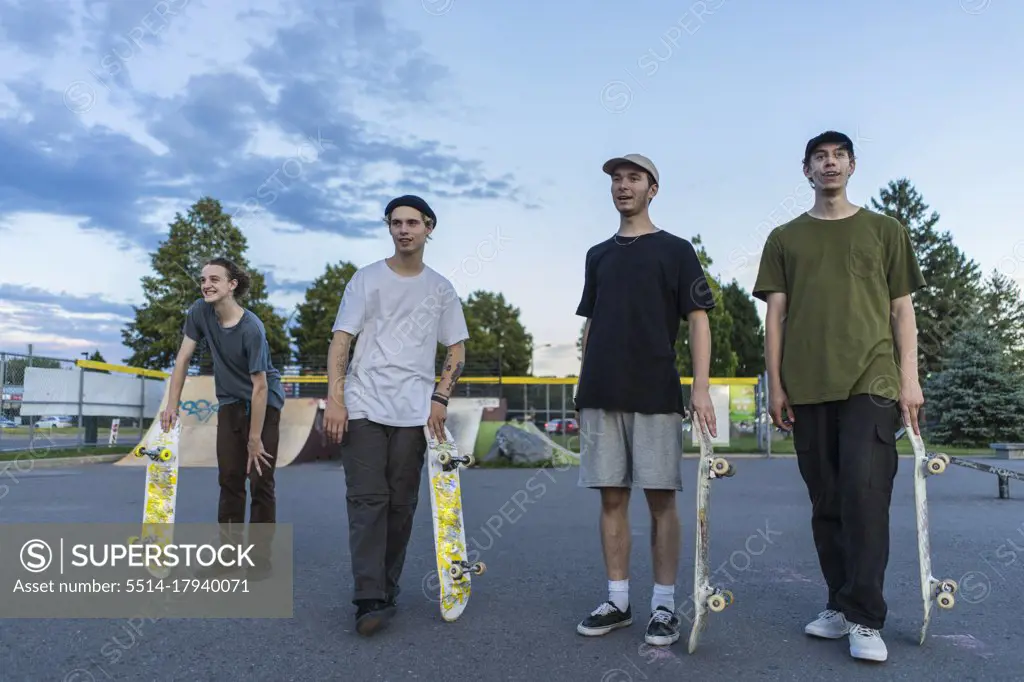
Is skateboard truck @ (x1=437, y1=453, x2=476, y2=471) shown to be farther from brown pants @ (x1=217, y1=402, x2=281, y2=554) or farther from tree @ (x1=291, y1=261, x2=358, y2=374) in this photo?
tree @ (x1=291, y1=261, x2=358, y2=374)

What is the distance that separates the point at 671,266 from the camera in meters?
3.83

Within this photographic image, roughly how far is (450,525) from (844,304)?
204 centimetres

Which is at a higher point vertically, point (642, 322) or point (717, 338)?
point (717, 338)

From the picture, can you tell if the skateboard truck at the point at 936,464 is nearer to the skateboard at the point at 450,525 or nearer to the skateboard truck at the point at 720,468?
the skateboard truck at the point at 720,468

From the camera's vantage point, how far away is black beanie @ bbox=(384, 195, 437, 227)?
4152 mm

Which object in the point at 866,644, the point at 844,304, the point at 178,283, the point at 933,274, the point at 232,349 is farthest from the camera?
the point at 933,274

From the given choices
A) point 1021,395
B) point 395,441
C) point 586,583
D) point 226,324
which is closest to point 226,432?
point 226,324

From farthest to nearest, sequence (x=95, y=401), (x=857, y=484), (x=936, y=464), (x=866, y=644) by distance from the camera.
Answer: (x=95, y=401), (x=857, y=484), (x=936, y=464), (x=866, y=644)

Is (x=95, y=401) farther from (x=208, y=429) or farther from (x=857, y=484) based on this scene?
(x=857, y=484)

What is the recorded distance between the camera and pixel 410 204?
4.16 m

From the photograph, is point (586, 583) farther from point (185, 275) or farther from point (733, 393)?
point (185, 275)

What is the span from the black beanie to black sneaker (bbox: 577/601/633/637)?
6.75ft

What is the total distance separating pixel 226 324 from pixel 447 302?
1.59 meters

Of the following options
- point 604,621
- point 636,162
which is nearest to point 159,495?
point 604,621
